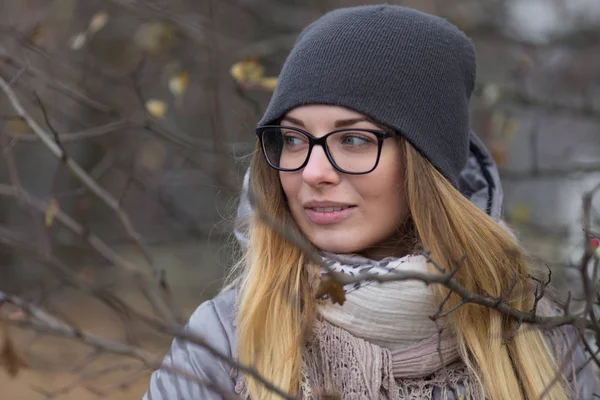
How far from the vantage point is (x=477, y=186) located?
2.36 m

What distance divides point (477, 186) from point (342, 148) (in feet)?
2.05

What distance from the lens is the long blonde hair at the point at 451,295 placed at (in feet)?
6.27

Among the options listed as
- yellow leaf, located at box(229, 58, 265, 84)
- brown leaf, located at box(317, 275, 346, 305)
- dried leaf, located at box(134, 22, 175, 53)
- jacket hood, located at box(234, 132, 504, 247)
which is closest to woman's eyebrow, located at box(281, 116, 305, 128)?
jacket hood, located at box(234, 132, 504, 247)

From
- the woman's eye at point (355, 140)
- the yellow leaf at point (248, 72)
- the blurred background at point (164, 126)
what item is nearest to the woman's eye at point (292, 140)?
the woman's eye at point (355, 140)

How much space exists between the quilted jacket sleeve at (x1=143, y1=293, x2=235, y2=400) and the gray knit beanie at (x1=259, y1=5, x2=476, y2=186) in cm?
→ 51

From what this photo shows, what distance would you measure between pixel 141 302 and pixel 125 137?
8.55 ft

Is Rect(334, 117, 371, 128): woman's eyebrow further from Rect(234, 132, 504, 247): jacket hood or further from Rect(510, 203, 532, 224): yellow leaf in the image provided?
Rect(510, 203, 532, 224): yellow leaf

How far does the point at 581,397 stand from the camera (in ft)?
6.72

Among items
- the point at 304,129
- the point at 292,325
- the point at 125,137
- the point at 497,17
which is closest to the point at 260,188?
the point at 304,129

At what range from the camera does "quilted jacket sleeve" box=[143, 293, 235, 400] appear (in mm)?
1888

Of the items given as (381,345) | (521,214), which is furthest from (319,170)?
(521,214)

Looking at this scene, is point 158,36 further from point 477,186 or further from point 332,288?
point 332,288

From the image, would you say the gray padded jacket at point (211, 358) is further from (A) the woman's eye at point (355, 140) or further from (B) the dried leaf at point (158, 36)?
(B) the dried leaf at point (158, 36)

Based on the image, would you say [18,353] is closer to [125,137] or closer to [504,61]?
[504,61]
